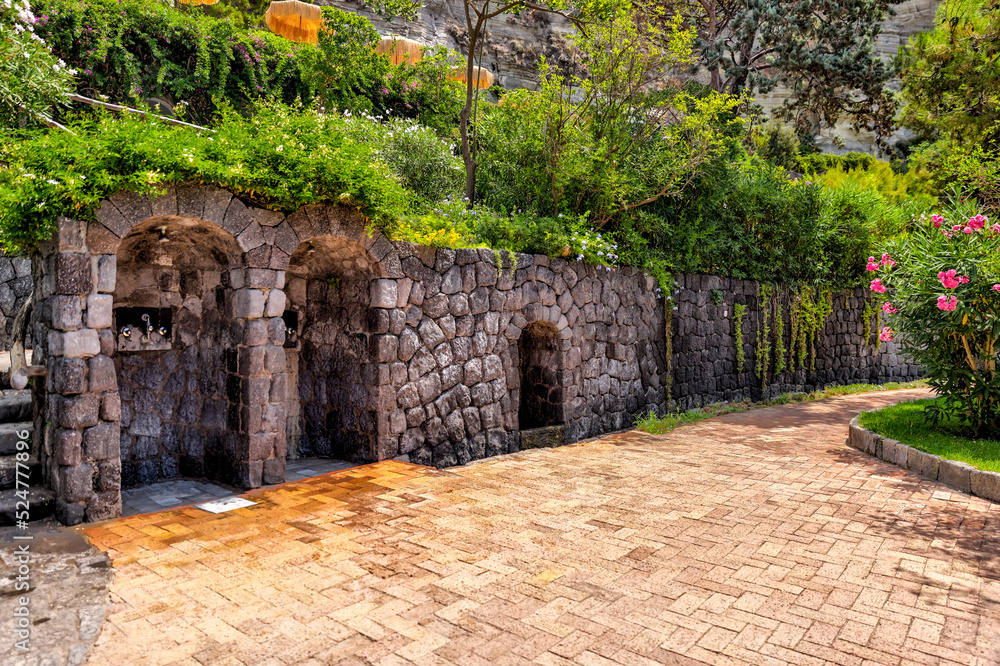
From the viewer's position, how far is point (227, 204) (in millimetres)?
5297

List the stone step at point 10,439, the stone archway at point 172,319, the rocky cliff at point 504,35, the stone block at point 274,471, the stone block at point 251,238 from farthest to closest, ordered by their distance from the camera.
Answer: the rocky cliff at point 504,35 < the stone block at point 274,471 < the stone block at point 251,238 < the stone step at point 10,439 < the stone archway at point 172,319

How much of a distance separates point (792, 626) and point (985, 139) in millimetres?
13895

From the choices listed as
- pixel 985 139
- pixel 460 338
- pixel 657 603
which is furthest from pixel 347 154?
pixel 985 139

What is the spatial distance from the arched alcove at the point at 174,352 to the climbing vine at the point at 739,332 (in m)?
9.58

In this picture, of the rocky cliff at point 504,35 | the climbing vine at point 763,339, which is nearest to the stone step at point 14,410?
the climbing vine at point 763,339

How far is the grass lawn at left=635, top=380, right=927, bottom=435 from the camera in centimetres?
945

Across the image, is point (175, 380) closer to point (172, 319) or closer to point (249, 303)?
point (172, 319)

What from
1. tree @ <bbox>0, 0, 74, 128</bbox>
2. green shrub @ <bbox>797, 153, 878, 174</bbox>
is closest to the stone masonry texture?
tree @ <bbox>0, 0, 74, 128</bbox>

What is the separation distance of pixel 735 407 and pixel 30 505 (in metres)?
10.5

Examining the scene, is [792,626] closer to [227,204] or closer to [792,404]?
[227,204]

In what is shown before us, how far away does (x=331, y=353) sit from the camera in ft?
22.7

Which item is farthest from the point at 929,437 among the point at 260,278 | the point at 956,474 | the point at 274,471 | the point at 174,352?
the point at 174,352

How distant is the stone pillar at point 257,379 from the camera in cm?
550

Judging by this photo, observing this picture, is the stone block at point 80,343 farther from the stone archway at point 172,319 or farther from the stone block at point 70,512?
the stone block at point 70,512
